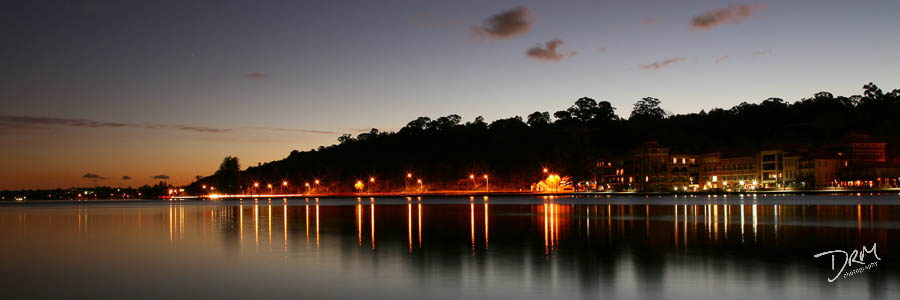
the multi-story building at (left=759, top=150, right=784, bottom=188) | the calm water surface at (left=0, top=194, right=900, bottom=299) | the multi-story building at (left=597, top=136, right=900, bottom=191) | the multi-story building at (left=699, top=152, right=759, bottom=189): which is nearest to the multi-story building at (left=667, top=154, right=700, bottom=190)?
the multi-story building at (left=597, top=136, right=900, bottom=191)

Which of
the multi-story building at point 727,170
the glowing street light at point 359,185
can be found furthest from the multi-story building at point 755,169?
the glowing street light at point 359,185

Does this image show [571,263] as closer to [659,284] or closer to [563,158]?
[659,284]

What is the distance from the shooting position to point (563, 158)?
156m

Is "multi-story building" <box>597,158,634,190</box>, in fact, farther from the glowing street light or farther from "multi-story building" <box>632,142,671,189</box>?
the glowing street light

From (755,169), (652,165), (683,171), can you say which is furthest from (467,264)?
(683,171)

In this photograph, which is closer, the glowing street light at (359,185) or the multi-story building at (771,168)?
the multi-story building at (771,168)

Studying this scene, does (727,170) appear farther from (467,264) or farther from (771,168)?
(467,264)

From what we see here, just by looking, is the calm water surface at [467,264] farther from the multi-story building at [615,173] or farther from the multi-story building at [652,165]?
the multi-story building at [615,173]

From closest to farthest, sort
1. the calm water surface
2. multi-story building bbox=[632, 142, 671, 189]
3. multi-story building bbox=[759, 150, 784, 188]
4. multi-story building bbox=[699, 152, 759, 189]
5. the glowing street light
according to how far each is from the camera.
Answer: the calm water surface
multi-story building bbox=[759, 150, 784, 188]
multi-story building bbox=[699, 152, 759, 189]
multi-story building bbox=[632, 142, 671, 189]
the glowing street light

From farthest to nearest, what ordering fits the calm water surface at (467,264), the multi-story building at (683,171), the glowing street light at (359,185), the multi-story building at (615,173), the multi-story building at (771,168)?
the glowing street light at (359,185) → the multi-story building at (615,173) → the multi-story building at (683,171) → the multi-story building at (771,168) → the calm water surface at (467,264)

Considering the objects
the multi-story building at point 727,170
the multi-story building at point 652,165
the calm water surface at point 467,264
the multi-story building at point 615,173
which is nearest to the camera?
the calm water surface at point 467,264

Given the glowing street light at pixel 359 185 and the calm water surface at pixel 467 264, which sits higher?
the calm water surface at pixel 467 264

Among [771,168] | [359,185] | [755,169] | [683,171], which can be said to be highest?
[771,168]

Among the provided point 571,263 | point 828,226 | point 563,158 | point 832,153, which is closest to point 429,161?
point 563,158
